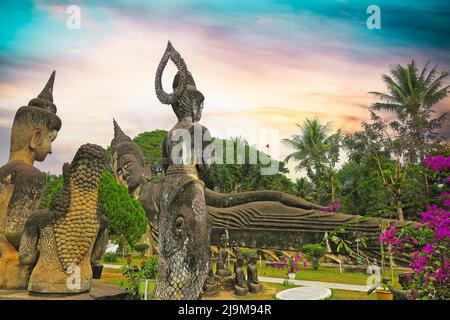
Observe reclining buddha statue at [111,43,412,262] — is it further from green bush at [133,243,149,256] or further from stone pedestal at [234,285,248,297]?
stone pedestal at [234,285,248,297]

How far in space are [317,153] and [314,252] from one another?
39.9 ft

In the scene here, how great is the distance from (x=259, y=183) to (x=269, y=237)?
48.3ft

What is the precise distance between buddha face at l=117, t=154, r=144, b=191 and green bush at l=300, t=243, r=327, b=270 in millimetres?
6974

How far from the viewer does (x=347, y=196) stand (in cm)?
2802

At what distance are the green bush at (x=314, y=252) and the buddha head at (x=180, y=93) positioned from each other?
8898mm

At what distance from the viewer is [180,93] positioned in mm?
5195

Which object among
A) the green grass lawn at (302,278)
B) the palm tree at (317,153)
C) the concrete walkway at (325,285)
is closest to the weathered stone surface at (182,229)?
the green grass lawn at (302,278)

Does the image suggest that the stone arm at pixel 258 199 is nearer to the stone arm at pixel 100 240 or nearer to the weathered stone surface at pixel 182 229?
the weathered stone surface at pixel 182 229

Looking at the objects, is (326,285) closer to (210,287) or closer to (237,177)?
(210,287)

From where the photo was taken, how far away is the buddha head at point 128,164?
605 inches

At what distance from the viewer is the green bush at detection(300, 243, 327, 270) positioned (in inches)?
507

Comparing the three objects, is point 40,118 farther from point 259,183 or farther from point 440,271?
point 259,183
